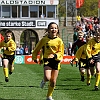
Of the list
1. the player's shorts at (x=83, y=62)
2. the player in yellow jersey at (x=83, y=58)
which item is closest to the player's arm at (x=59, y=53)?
the player in yellow jersey at (x=83, y=58)

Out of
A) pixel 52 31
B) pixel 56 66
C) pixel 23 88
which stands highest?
pixel 52 31

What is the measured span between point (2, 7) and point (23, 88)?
37273 millimetres

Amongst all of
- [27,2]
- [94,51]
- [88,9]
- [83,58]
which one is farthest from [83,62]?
[88,9]

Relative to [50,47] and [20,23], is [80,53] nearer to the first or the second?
[50,47]

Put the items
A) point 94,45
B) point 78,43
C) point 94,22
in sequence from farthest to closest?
point 94,22 < point 78,43 < point 94,45

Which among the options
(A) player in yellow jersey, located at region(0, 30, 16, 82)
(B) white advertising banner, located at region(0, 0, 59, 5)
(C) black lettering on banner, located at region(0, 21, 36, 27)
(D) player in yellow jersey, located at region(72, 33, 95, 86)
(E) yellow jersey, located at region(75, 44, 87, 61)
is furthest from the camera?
(B) white advertising banner, located at region(0, 0, 59, 5)

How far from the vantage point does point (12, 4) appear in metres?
50.2

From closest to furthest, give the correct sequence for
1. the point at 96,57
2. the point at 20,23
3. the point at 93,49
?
the point at 96,57 < the point at 93,49 < the point at 20,23

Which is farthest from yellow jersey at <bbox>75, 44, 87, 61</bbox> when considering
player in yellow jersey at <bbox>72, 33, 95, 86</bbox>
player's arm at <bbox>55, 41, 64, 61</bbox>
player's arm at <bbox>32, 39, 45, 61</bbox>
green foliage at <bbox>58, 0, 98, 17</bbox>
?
green foliage at <bbox>58, 0, 98, 17</bbox>

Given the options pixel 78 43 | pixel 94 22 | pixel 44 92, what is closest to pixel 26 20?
pixel 94 22

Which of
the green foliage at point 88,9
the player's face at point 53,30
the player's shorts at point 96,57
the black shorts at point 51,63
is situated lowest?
the player's shorts at point 96,57

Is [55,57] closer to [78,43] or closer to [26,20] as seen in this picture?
[78,43]

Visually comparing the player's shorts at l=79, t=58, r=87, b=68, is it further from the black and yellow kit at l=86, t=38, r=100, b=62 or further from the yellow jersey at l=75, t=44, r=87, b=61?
the black and yellow kit at l=86, t=38, r=100, b=62

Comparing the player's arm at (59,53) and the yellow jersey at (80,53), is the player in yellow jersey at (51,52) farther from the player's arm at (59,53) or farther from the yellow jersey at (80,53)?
the yellow jersey at (80,53)
